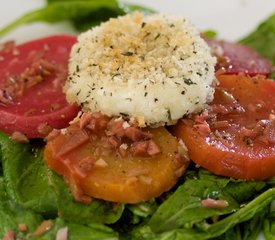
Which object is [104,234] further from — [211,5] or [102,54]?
[211,5]

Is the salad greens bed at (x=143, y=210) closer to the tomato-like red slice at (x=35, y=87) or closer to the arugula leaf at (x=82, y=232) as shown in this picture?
the arugula leaf at (x=82, y=232)

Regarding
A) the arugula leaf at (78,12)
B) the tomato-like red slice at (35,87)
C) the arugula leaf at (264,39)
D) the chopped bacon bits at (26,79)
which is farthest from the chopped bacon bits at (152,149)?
the arugula leaf at (78,12)

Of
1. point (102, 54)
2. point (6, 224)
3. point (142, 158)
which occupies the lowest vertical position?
point (6, 224)

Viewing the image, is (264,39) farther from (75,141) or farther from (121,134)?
(75,141)

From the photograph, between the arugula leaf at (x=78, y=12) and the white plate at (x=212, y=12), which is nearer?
the arugula leaf at (x=78, y=12)

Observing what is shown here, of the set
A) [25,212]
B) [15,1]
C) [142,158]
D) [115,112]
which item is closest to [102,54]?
[115,112]

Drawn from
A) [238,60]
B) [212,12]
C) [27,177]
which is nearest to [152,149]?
[27,177]

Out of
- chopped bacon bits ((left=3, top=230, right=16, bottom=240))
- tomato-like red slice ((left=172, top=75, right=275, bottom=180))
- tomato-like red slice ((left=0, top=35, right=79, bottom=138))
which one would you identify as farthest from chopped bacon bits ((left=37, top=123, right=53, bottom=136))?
tomato-like red slice ((left=172, top=75, right=275, bottom=180))
